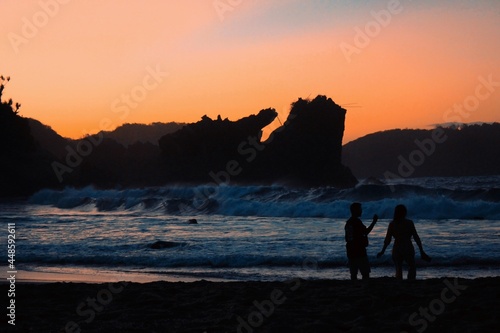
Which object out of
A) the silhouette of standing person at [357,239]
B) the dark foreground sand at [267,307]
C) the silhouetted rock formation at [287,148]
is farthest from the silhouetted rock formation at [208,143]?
the dark foreground sand at [267,307]

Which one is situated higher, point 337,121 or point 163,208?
point 337,121

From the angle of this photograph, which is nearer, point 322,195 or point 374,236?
point 374,236

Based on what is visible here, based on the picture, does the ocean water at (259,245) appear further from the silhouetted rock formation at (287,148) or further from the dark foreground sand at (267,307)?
the silhouetted rock formation at (287,148)

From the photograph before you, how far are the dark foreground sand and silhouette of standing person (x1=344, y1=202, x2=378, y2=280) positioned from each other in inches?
19.0

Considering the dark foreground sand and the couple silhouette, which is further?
the couple silhouette

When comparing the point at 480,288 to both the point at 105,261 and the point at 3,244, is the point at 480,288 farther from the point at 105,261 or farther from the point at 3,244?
the point at 3,244

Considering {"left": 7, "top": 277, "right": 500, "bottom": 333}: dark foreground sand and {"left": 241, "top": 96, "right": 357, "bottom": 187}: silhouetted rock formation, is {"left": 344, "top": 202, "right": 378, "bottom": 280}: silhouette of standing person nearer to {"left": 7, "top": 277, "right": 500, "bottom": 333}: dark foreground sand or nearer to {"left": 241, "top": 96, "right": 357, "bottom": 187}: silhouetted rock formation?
{"left": 7, "top": 277, "right": 500, "bottom": 333}: dark foreground sand

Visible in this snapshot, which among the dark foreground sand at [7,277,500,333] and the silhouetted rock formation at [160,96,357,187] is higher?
the silhouetted rock formation at [160,96,357,187]

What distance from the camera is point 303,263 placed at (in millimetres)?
15680

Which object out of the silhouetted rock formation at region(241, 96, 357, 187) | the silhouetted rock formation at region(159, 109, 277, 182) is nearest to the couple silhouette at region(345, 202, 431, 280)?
the silhouetted rock formation at region(241, 96, 357, 187)

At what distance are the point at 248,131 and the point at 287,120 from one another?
264 inches

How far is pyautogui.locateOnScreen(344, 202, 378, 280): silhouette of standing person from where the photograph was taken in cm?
1065

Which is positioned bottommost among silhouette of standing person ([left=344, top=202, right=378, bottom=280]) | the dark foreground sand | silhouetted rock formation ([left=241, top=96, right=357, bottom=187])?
the dark foreground sand

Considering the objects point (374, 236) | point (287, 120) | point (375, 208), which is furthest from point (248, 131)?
point (374, 236)
